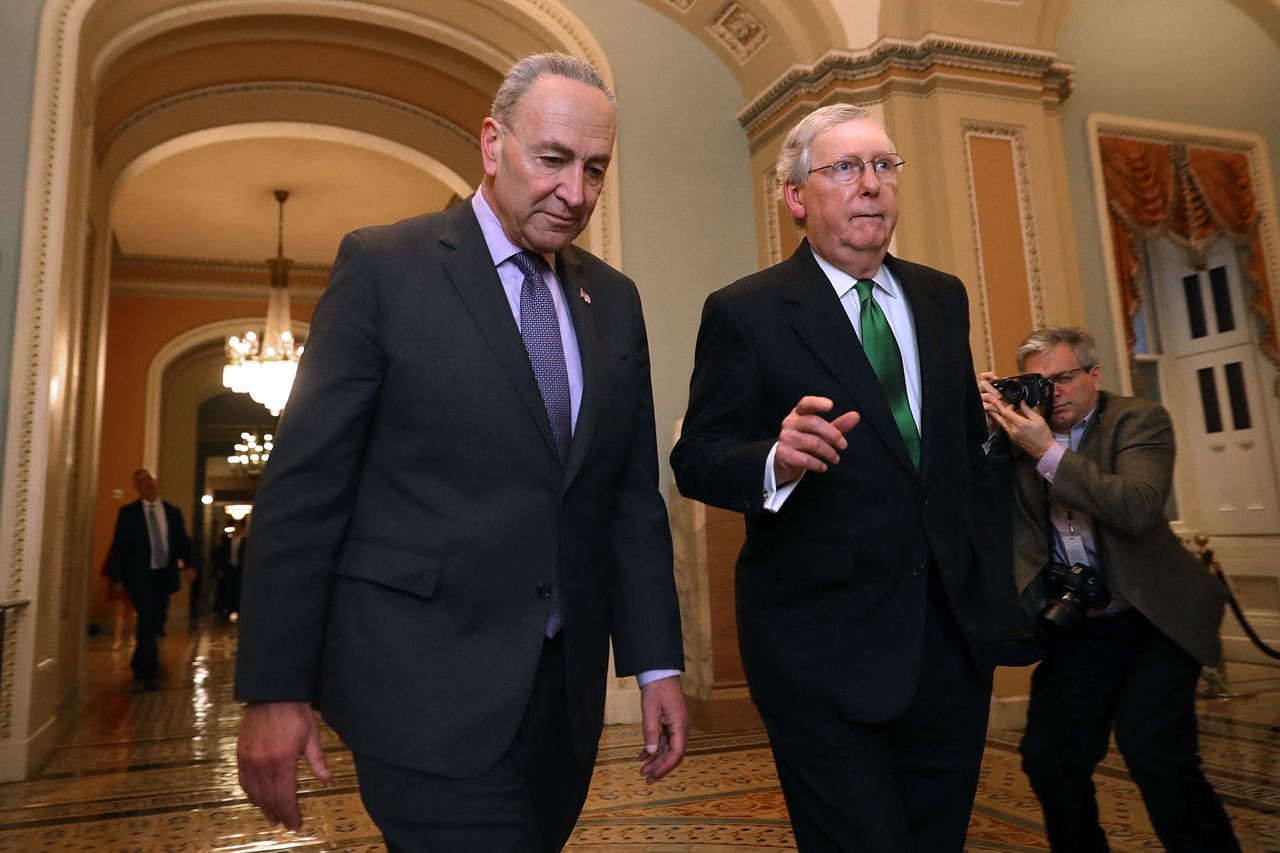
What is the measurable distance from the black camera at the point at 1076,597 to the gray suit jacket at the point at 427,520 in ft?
4.40

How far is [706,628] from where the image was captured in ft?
17.0

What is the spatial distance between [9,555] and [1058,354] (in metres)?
4.46

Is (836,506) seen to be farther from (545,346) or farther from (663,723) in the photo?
(545,346)

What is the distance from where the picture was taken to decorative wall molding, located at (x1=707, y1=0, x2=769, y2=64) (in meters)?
6.09

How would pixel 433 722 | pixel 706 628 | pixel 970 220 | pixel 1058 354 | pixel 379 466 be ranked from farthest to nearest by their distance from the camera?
pixel 970 220, pixel 706 628, pixel 1058 354, pixel 379 466, pixel 433 722

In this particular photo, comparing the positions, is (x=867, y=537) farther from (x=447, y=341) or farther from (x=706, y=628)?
(x=706, y=628)

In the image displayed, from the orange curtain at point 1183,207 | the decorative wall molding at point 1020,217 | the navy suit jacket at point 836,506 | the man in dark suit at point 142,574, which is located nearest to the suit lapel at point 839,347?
the navy suit jacket at point 836,506

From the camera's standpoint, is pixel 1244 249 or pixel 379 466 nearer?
pixel 379 466

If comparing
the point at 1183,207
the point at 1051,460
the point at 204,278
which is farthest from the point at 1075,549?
the point at 204,278

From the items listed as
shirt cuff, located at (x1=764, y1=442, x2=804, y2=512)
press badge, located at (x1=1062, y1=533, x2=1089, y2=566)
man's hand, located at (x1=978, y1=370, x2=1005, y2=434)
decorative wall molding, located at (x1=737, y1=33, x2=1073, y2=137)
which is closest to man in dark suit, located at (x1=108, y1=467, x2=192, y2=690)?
decorative wall molding, located at (x1=737, y1=33, x2=1073, y2=137)

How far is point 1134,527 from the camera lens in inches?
94.1

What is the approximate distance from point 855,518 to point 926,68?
15.8 feet

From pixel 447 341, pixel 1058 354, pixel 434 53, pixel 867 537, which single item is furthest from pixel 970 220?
pixel 447 341

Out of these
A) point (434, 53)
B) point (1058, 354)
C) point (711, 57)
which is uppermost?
point (434, 53)
